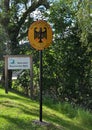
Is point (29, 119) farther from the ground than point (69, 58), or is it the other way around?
point (69, 58)

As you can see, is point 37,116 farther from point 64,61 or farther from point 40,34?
point 64,61

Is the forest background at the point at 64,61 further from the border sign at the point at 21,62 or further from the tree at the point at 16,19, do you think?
the border sign at the point at 21,62

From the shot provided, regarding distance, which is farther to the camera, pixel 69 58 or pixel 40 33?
pixel 69 58

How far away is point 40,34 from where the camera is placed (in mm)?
10945

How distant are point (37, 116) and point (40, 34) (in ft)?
7.72

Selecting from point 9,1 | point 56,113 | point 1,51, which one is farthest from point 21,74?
point 1,51

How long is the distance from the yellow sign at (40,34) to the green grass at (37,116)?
77.3 inches

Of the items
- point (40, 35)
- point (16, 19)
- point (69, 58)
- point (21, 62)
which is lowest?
point (21, 62)

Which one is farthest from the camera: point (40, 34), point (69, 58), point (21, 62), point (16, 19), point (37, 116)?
point (16, 19)

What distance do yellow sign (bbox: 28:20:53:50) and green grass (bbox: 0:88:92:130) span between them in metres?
1.96

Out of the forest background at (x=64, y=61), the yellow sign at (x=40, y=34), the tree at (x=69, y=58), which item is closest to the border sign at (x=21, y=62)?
the forest background at (x=64, y=61)

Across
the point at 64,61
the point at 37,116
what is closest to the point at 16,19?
the point at 64,61

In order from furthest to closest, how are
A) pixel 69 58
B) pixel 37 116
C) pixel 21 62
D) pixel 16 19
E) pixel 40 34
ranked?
1. pixel 16 19
2. pixel 69 58
3. pixel 21 62
4. pixel 37 116
5. pixel 40 34

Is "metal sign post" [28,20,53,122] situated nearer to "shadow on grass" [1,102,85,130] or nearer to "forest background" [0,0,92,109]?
"shadow on grass" [1,102,85,130]
